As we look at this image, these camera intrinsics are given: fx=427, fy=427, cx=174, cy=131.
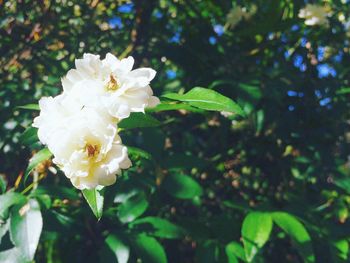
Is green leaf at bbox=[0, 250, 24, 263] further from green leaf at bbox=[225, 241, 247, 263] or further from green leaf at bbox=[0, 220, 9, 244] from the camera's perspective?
green leaf at bbox=[225, 241, 247, 263]

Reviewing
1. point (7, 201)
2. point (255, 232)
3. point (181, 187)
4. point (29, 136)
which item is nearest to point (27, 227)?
point (7, 201)

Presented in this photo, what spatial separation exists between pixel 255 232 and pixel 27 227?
568 mm

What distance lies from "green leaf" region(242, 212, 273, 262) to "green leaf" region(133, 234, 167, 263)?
0.71 ft

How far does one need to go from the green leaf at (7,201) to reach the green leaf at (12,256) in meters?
0.08

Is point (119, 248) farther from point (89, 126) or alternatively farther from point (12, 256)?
point (89, 126)

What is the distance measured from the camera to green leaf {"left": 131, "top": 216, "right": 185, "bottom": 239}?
1.11m

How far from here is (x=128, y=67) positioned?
865 mm

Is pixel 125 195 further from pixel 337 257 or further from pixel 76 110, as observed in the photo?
pixel 337 257

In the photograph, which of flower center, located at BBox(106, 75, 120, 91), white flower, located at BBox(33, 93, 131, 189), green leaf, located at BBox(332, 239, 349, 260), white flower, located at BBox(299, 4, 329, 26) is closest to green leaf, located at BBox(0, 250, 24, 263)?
white flower, located at BBox(33, 93, 131, 189)

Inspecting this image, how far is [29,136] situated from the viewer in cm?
95

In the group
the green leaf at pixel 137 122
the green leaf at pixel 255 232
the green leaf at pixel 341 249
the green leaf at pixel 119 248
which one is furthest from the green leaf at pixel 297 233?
the green leaf at pixel 137 122

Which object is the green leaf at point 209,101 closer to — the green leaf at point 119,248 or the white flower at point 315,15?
the green leaf at point 119,248

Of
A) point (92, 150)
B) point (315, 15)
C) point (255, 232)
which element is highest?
point (92, 150)

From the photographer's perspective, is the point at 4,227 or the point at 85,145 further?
the point at 4,227
